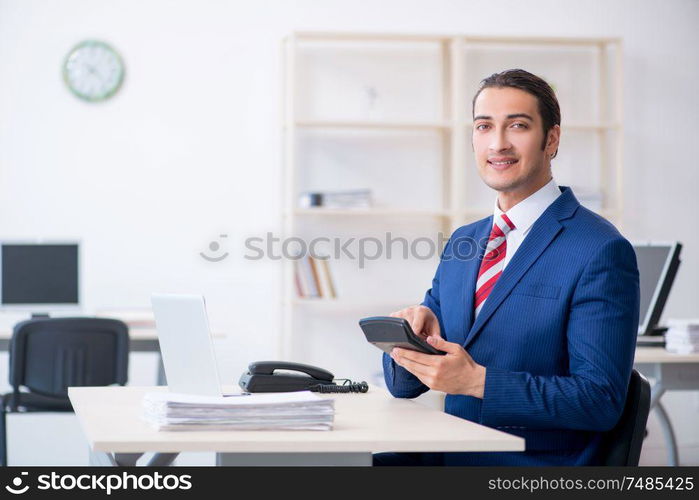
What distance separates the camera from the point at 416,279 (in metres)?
5.38

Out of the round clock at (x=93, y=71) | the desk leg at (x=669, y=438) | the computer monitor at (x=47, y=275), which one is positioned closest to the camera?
the desk leg at (x=669, y=438)

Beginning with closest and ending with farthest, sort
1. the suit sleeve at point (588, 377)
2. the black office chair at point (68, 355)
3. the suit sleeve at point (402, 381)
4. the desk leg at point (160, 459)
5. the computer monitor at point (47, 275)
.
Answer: the suit sleeve at point (588, 377) → the suit sleeve at point (402, 381) → the desk leg at point (160, 459) → the black office chair at point (68, 355) → the computer monitor at point (47, 275)

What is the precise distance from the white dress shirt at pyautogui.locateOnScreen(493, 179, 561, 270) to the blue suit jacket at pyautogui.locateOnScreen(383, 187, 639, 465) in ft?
0.12

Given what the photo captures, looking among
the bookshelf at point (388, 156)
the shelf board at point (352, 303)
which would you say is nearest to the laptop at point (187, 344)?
the shelf board at point (352, 303)

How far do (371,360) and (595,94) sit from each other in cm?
205

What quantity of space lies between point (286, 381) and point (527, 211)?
0.68 m

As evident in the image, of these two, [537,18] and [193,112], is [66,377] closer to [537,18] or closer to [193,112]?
[193,112]

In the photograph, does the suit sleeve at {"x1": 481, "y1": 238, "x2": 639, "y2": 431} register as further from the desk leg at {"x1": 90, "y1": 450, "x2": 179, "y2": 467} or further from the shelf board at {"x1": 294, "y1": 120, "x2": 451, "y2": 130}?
the shelf board at {"x1": 294, "y1": 120, "x2": 451, "y2": 130}

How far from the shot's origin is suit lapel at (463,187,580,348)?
1.95 metres

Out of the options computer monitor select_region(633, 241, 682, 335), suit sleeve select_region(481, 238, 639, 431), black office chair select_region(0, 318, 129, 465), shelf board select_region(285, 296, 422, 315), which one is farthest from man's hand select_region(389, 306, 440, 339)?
shelf board select_region(285, 296, 422, 315)

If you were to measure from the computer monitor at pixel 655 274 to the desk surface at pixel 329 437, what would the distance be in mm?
2317

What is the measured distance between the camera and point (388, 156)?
17.6 feet

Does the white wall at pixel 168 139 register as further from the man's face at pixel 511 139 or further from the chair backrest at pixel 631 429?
the chair backrest at pixel 631 429

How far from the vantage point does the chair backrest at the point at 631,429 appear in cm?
180
